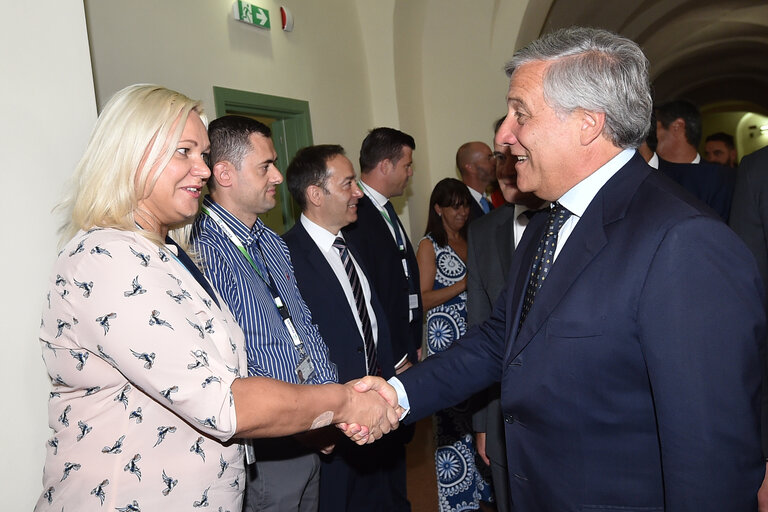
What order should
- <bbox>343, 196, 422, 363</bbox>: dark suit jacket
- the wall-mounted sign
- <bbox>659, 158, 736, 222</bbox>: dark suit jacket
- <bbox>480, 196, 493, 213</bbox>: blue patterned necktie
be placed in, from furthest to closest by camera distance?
<bbox>480, 196, 493, 213</bbox>: blue patterned necktie → the wall-mounted sign → <bbox>343, 196, 422, 363</bbox>: dark suit jacket → <bbox>659, 158, 736, 222</bbox>: dark suit jacket

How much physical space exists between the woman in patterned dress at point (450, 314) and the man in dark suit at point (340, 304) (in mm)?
617

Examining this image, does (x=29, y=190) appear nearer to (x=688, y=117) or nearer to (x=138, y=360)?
(x=138, y=360)

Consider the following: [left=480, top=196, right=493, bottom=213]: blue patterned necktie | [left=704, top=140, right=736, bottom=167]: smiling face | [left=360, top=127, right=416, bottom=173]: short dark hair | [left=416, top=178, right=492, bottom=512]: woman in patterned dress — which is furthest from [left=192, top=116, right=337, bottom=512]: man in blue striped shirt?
[left=704, top=140, right=736, bottom=167]: smiling face

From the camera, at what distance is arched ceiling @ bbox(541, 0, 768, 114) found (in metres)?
9.68

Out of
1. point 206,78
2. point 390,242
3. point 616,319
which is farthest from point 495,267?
point 206,78

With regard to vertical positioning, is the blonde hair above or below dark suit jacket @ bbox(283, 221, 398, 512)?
above

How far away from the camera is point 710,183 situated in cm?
354

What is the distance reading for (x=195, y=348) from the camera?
1413 millimetres

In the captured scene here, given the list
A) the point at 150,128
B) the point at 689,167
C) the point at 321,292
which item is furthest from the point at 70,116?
the point at 689,167

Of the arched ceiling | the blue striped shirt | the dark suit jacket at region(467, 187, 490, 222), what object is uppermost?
the arched ceiling

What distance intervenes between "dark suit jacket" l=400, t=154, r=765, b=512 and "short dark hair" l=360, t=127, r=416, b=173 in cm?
262

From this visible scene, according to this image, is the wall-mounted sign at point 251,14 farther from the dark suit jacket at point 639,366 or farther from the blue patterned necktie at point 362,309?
the dark suit jacket at point 639,366

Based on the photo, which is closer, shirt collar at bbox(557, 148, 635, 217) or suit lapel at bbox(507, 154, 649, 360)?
suit lapel at bbox(507, 154, 649, 360)

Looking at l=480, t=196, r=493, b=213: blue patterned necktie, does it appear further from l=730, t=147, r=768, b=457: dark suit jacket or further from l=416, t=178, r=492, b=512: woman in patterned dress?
l=730, t=147, r=768, b=457: dark suit jacket
